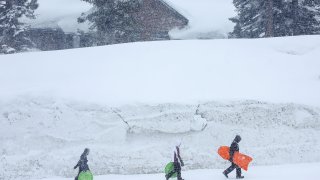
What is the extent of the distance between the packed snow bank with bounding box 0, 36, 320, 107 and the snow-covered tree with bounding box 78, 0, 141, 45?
3.49 metres

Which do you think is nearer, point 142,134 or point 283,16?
point 142,134

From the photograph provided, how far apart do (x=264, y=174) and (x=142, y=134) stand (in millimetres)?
3513

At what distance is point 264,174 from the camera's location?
1017cm

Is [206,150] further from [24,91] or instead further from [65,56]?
[65,56]

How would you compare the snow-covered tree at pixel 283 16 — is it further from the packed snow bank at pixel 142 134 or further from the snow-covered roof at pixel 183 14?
the packed snow bank at pixel 142 134

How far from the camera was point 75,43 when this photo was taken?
26109mm

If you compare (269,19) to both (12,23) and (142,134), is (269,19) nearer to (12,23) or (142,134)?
(142,134)

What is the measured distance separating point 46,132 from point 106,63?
3.93 m

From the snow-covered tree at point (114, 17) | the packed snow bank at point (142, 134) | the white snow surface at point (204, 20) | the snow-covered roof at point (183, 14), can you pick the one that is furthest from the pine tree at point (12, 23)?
the packed snow bank at point (142, 134)

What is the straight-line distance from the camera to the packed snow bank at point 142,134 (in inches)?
434

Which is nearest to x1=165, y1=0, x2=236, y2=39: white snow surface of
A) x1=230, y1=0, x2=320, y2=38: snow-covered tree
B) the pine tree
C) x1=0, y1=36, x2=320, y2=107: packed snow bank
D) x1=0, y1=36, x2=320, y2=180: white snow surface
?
x1=230, y1=0, x2=320, y2=38: snow-covered tree

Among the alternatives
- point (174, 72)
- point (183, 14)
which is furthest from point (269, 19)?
point (174, 72)

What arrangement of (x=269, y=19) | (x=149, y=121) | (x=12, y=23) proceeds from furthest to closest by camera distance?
(x=12, y=23), (x=269, y=19), (x=149, y=121)

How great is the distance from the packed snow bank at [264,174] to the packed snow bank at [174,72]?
2.09 metres
